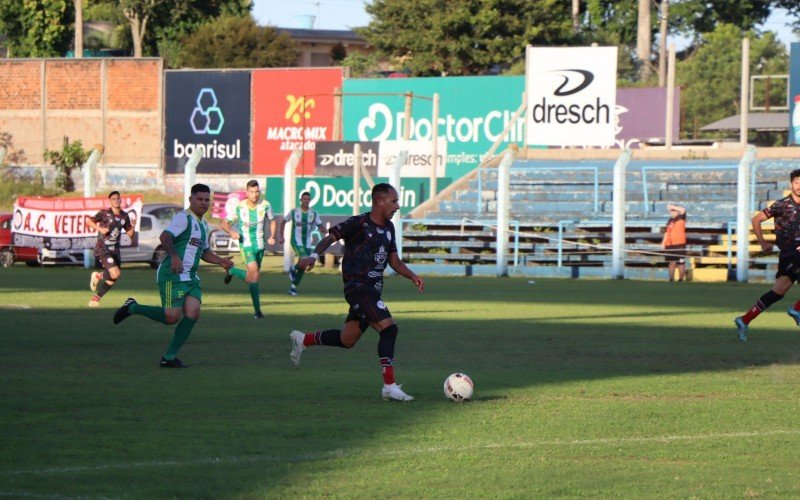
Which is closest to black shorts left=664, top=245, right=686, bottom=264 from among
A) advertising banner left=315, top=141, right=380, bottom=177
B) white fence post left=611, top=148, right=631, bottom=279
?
white fence post left=611, top=148, right=631, bottom=279

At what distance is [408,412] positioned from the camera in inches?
404

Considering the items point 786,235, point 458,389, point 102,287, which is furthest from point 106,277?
point 458,389

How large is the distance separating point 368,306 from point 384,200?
88 centimetres

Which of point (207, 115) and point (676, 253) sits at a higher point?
point (207, 115)

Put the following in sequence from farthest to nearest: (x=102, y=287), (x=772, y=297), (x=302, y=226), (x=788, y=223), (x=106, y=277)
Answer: (x=302, y=226) < (x=106, y=277) < (x=102, y=287) < (x=772, y=297) < (x=788, y=223)

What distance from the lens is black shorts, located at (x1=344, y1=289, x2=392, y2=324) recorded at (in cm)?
1107

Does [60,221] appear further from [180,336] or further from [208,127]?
[208,127]

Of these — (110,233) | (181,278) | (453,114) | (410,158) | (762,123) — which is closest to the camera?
(181,278)

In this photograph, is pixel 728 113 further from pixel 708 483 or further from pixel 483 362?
pixel 708 483

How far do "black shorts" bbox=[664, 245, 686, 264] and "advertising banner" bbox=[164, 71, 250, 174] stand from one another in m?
28.6

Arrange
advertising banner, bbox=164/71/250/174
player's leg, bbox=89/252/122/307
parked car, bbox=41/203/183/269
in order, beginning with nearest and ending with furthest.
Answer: player's leg, bbox=89/252/122/307
parked car, bbox=41/203/183/269
advertising banner, bbox=164/71/250/174

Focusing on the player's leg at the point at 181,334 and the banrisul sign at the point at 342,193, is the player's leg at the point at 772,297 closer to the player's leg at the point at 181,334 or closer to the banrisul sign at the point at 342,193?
the player's leg at the point at 181,334

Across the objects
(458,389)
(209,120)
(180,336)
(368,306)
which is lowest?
(458,389)

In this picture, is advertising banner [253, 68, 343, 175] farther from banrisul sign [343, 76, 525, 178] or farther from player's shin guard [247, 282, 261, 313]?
player's shin guard [247, 282, 261, 313]
